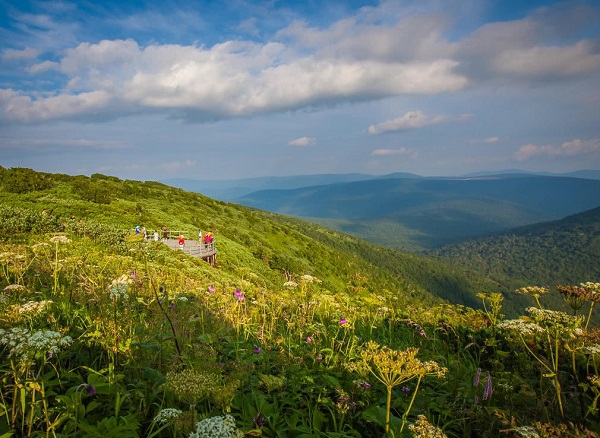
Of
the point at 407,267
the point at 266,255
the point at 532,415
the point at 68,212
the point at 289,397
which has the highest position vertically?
the point at 68,212

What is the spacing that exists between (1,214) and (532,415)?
1990cm

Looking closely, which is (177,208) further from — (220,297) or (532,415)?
(532,415)

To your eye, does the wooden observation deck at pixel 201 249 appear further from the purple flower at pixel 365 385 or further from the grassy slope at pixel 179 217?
the purple flower at pixel 365 385

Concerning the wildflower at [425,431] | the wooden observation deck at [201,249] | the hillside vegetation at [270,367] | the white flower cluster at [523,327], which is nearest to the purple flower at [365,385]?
the hillside vegetation at [270,367]

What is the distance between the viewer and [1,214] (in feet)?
49.9

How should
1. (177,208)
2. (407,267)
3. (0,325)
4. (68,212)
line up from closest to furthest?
(0,325) → (68,212) → (177,208) → (407,267)

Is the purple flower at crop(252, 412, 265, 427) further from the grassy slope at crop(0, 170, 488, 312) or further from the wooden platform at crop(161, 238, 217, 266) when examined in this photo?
the wooden platform at crop(161, 238, 217, 266)

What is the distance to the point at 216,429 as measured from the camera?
2.24 m

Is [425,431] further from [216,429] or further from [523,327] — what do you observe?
[523,327]

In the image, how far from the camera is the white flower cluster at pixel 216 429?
2195 mm

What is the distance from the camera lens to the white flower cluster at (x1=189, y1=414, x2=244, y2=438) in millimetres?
2195

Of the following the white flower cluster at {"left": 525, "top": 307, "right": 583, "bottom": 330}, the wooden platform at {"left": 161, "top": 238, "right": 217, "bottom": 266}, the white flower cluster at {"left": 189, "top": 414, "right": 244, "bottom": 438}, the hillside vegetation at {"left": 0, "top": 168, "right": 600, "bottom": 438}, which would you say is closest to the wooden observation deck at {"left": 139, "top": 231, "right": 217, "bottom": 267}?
the wooden platform at {"left": 161, "top": 238, "right": 217, "bottom": 266}

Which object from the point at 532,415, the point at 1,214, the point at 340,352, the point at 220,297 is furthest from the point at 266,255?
the point at 532,415

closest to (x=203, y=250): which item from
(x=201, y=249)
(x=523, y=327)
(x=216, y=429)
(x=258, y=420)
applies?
(x=201, y=249)
